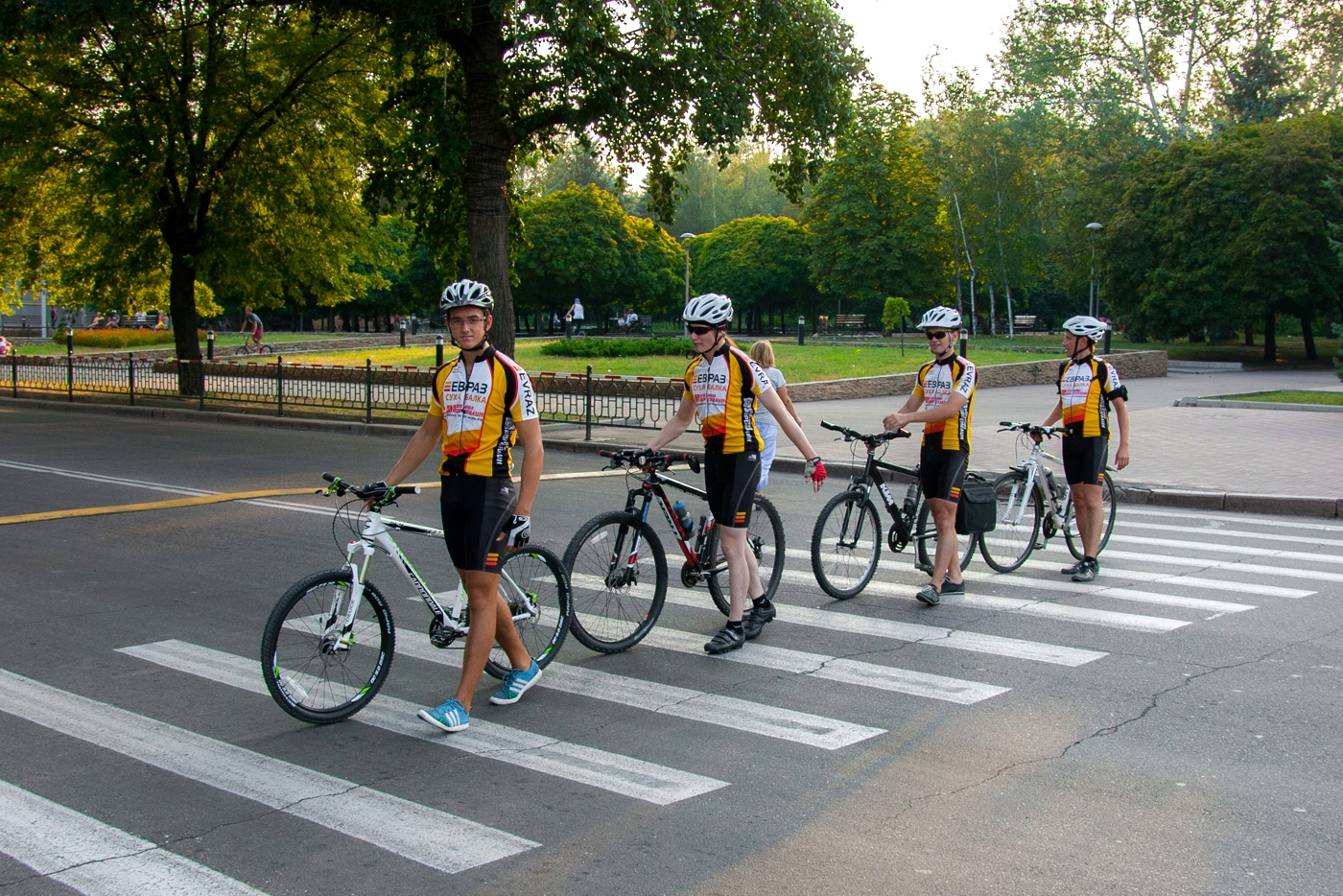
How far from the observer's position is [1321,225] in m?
38.8

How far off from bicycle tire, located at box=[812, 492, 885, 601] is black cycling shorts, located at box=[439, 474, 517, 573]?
304 cm

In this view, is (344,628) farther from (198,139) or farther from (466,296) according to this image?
(198,139)

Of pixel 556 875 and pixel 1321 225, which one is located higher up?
pixel 1321 225

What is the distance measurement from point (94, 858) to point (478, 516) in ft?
6.72

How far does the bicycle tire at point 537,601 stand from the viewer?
607 centimetres

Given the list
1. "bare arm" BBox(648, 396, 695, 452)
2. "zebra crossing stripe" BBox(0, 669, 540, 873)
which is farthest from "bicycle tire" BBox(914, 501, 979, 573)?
"zebra crossing stripe" BBox(0, 669, 540, 873)

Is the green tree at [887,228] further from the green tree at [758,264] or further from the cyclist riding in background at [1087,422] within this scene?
the cyclist riding in background at [1087,422]

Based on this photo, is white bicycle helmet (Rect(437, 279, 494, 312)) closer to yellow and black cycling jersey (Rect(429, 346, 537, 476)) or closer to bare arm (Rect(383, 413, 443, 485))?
yellow and black cycling jersey (Rect(429, 346, 537, 476))

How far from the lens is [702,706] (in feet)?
19.2

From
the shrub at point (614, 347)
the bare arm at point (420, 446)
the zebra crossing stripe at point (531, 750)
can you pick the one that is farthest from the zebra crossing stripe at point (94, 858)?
the shrub at point (614, 347)

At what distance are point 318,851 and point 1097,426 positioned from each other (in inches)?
257

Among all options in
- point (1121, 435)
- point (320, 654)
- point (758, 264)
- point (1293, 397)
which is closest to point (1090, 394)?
point (1121, 435)

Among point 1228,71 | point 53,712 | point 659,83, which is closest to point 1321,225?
point 1228,71

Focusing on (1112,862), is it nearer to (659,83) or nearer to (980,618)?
(980,618)
